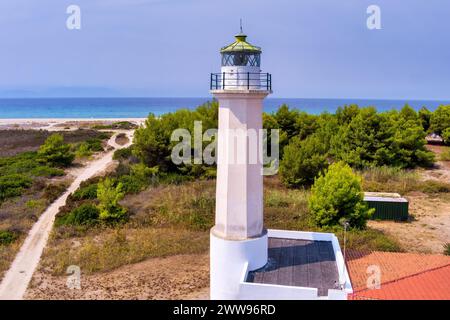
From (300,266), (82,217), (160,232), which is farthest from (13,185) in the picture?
(300,266)

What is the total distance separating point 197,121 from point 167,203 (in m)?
8.96

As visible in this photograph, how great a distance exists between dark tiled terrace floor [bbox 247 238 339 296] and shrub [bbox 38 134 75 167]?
27.0m

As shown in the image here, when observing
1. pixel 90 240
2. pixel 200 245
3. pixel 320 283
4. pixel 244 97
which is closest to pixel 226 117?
pixel 244 97

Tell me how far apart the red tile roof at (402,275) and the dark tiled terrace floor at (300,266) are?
74 cm

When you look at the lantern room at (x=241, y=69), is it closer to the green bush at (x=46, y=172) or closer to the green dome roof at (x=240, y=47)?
the green dome roof at (x=240, y=47)

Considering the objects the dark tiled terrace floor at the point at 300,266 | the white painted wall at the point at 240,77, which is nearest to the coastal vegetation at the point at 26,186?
the dark tiled terrace floor at the point at 300,266

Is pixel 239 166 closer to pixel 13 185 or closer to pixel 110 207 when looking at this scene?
pixel 110 207

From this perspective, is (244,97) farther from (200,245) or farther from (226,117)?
(200,245)

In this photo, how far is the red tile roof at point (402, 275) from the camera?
11.7 metres

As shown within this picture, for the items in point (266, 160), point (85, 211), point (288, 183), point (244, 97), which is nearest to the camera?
point (244, 97)

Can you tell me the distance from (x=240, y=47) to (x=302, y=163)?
63.7 feet

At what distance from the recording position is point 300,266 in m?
13.6

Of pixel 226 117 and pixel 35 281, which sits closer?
pixel 226 117

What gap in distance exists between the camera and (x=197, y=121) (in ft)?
106
